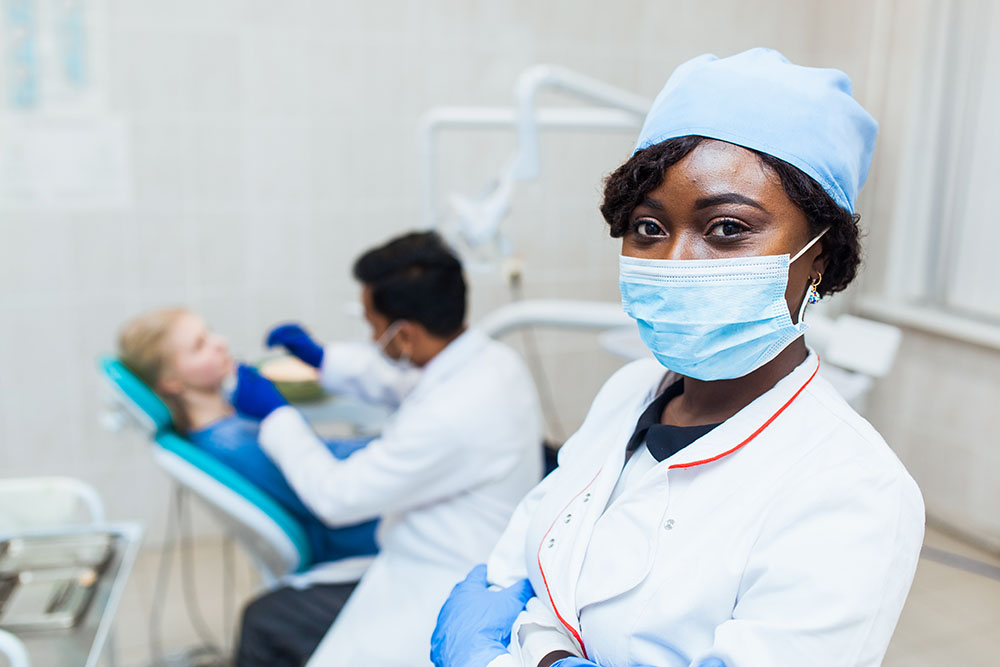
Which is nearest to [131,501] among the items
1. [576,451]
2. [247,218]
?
[247,218]

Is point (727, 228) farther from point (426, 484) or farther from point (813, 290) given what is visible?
point (426, 484)

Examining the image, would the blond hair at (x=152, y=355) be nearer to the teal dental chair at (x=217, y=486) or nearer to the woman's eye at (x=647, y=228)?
the teal dental chair at (x=217, y=486)

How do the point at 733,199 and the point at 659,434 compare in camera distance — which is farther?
the point at 659,434

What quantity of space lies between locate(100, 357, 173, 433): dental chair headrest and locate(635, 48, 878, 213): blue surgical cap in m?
1.34

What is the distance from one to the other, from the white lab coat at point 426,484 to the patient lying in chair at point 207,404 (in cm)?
19

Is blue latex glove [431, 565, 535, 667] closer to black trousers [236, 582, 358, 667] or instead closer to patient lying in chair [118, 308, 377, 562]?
black trousers [236, 582, 358, 667]

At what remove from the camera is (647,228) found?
822mm

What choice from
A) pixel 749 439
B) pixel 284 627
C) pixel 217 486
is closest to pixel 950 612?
pixel 749 439

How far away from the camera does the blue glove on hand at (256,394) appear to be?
1.78 meters

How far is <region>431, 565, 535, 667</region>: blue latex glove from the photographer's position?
890mm

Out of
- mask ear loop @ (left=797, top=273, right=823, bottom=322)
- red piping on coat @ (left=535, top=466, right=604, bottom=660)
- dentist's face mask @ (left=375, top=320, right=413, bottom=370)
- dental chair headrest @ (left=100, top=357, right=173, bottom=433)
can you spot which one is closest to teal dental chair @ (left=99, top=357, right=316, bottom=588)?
dental chair headrest @ (left=100, top=357, right=173, bottom=433)

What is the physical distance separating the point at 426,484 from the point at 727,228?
3.08ft

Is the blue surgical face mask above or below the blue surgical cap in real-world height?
below

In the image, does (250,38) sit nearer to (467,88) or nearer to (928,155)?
(467,88)
